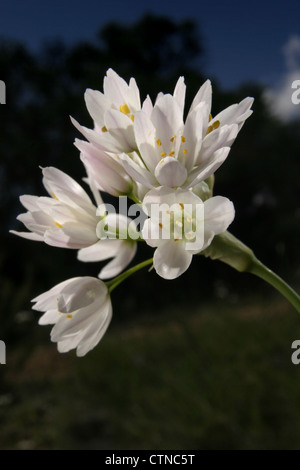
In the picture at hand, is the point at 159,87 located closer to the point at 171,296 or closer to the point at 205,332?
the point at 171,296

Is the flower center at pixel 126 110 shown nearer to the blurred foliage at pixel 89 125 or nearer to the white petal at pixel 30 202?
the white petal at pixel 30 202

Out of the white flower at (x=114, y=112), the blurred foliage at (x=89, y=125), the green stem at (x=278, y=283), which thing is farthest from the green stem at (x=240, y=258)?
the blurred foliage at (x=89, y=125)

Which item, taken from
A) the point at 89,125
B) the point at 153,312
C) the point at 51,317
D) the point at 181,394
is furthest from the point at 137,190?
the point at 89,125

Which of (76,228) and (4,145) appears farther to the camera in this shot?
(4,145)

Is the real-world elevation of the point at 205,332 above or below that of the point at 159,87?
below

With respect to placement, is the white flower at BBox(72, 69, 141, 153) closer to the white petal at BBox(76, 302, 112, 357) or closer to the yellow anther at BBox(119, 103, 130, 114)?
the yellow anther at BBox(119, 103, 130, 114)
